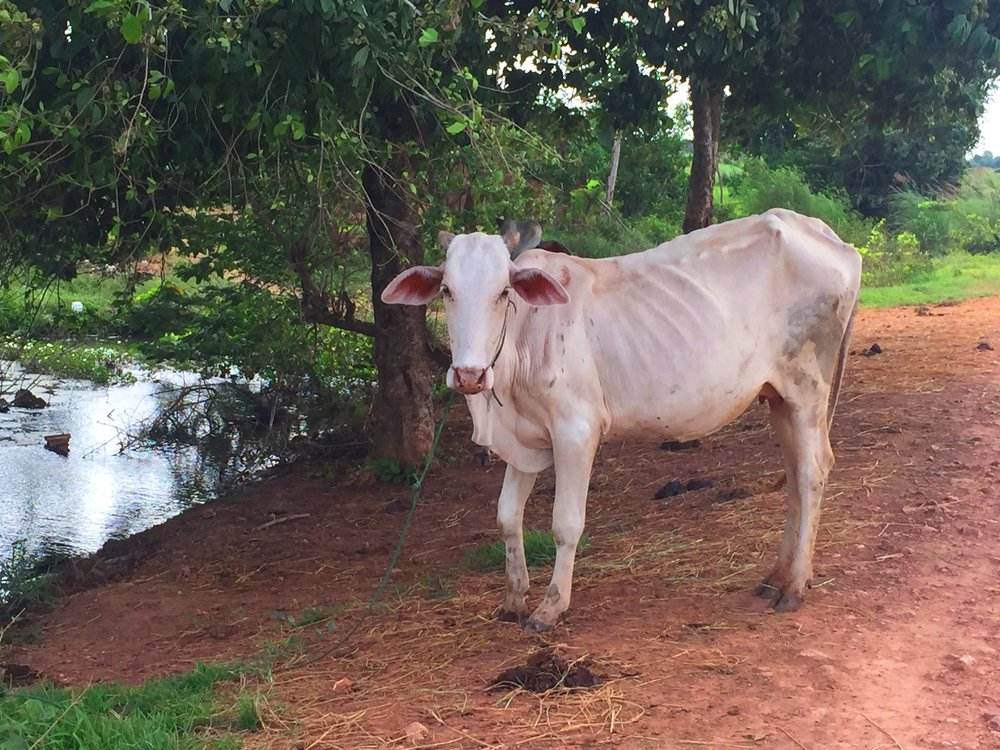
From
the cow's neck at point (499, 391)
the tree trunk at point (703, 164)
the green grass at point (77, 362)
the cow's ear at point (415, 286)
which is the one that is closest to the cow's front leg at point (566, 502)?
the cow's neck at point (499, 391)

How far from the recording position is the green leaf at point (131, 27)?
380 cm

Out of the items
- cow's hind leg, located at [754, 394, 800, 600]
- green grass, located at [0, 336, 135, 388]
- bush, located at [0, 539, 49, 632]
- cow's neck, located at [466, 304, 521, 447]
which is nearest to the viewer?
cow's neck, located at [466, 304, 521, 447]

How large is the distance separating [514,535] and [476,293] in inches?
43.8

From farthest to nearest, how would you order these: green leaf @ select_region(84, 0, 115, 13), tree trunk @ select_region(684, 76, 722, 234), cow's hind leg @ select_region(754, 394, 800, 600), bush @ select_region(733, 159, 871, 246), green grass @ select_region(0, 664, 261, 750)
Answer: bush @ select_region(733, 159, 871, 246) → tree trunk @ select_region(684, 76, 722, 234) → cow's hind leg @ select_region(754, 394, 800, 600) → green leaf @ select_region(84, 0, 115, 13) → green grass @ select_region(0, 664, 261, 750)

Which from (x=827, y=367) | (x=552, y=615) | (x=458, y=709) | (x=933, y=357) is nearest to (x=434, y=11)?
(x=827, y=367)

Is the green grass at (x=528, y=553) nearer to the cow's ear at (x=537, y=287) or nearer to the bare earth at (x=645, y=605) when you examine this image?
the bare earth at (x=645, y=605)

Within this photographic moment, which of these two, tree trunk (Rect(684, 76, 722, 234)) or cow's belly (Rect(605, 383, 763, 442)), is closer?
cow's belly (Rect(605, 383, 763, 442))

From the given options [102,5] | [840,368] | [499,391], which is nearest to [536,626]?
[499,391]

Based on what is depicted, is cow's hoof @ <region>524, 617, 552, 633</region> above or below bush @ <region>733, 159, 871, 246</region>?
below

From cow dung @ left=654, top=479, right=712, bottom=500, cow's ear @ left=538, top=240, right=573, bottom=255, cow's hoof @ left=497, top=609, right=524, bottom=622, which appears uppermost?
cow's ear @ left=538, top=240, right=573, bottom=255

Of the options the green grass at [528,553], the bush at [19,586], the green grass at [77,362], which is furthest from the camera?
the green grass at [77,362]

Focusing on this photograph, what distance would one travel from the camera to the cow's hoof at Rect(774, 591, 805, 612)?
14.2 feet

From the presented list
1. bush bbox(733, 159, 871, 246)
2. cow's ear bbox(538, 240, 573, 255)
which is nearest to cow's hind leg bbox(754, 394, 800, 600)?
cow's ear bbox(538, 240, 573, 255)

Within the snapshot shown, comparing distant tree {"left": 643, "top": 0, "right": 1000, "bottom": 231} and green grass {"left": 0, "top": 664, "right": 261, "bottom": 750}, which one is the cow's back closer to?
green grass {"left": 0, "top": 664, "right": 261, "bottom": 750}
